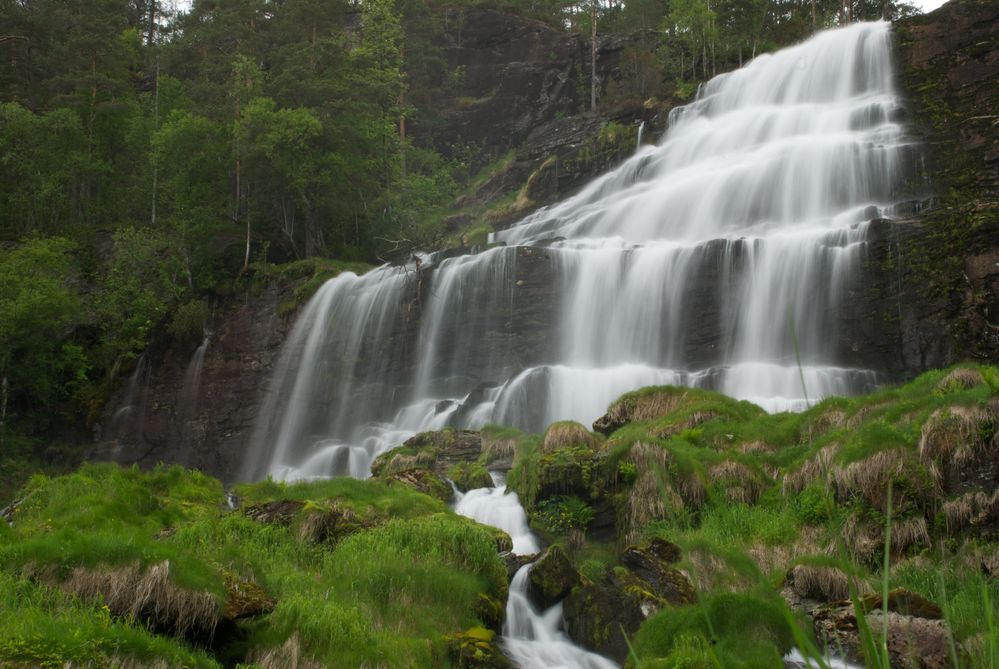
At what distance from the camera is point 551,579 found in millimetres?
9578

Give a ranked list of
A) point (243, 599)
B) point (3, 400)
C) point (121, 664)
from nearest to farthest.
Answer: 1. point (121, 664)
2. point (243, 599)
3. point (3, 400)

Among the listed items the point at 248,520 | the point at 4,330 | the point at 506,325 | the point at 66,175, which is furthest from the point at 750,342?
the point at 66,175

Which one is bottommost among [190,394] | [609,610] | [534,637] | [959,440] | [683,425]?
[190,394]

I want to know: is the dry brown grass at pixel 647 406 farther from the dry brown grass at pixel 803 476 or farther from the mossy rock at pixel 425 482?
the dry brown grass at pixel 803 476

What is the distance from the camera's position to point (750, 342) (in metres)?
20.2

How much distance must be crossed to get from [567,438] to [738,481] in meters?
3.02

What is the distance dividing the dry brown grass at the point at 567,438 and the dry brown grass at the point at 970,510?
5597 mm

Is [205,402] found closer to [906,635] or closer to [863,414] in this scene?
[863,414]

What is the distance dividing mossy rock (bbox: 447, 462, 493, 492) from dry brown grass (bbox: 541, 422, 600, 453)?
1438 mm

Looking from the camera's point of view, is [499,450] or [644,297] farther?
[644,297]

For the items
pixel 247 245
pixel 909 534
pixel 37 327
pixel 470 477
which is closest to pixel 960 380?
pixel 909 534

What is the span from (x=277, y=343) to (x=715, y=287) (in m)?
16.3

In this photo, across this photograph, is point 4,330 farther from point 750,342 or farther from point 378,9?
point 378,9

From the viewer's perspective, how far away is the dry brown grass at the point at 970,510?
8328 millimetres
